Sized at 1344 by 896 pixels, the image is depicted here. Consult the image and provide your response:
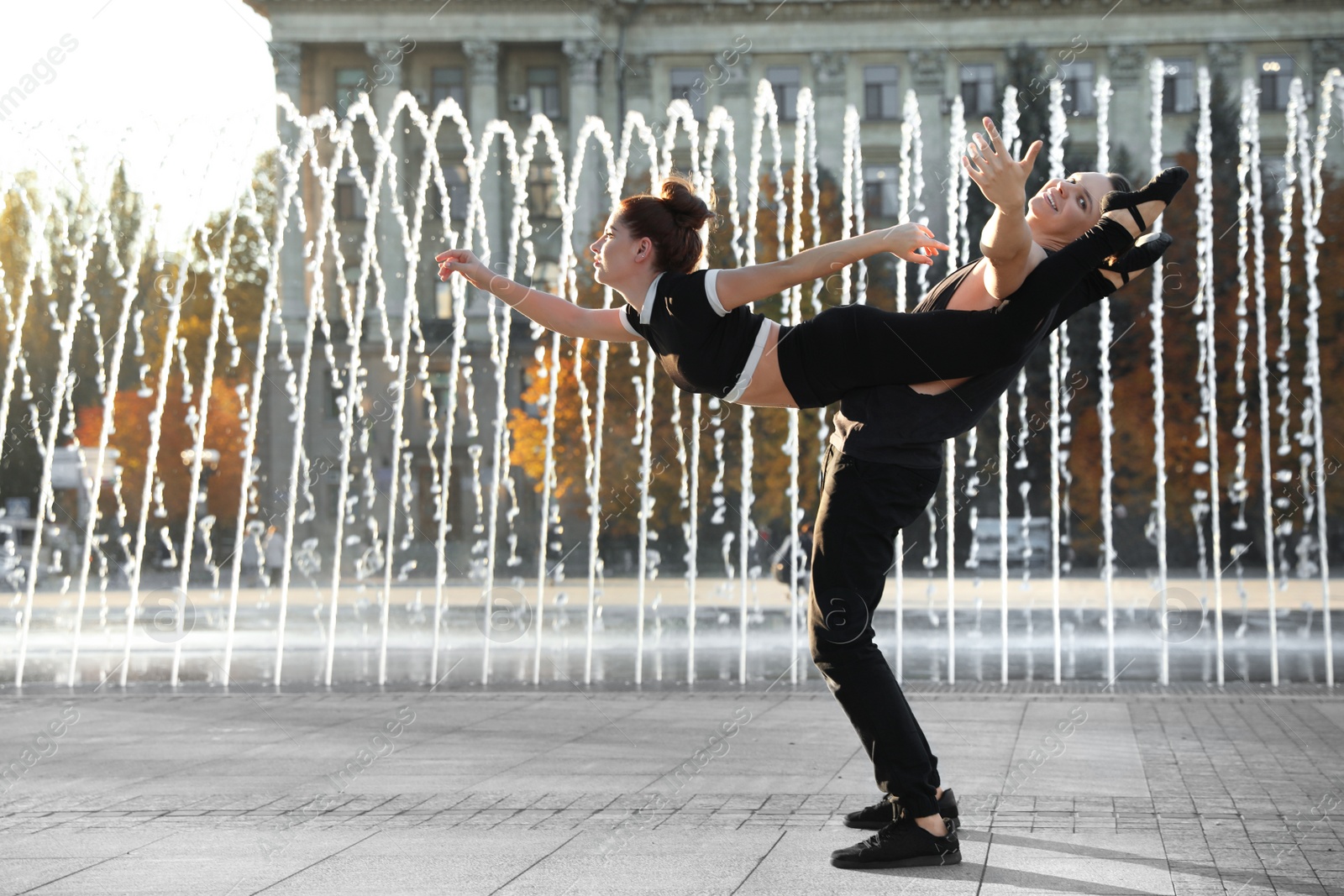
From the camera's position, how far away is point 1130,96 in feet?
151

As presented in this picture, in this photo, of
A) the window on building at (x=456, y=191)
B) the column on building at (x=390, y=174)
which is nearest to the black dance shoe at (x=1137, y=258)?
the column on building at (x=390, y=174)

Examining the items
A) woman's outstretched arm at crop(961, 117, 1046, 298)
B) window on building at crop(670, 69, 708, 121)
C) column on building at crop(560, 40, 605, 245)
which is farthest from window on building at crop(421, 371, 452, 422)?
woman's outstretched arm at crop(961, 117, 1046, 298)

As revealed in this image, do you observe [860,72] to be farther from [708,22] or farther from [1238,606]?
[1238,606]

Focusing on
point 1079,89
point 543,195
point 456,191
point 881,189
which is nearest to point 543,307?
point 543,195

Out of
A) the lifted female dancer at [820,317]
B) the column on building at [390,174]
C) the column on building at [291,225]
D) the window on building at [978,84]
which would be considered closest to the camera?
the lifted female dancer at [820,317]

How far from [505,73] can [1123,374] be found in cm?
2310

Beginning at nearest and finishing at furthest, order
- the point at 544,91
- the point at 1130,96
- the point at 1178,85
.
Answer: the point at 1178,85
the point at 1130,96
the point at 544,91

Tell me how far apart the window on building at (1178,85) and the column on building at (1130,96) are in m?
0.52

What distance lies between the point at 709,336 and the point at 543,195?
4255cm

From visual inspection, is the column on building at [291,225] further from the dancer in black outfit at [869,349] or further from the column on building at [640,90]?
the dancer in black outfit at [869,349]

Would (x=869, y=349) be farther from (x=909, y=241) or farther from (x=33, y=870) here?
(x=33, y=870)

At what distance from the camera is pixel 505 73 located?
48344 millimetres

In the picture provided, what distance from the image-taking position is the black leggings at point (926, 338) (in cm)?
411

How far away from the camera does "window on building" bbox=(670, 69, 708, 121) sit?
46156 mm
